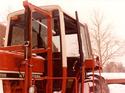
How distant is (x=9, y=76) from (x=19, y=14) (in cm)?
193

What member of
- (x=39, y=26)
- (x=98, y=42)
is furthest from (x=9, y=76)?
(x=98, y=42)

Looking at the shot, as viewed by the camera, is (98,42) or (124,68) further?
(124,68)

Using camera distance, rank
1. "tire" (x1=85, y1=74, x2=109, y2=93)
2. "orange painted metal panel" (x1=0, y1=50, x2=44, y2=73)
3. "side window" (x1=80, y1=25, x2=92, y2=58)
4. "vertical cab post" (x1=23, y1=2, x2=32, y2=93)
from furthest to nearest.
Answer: "tire" (x1=85, y1=74, x2=109, y2=93) → "side window" (x1=80, y1=25, x2=92, y2=58) → "vertical cab post" (x1=23, y1=2, x2=32, y2=93) → "orange painted metal panel" (x1=0, y1=50, x2=44, y2=73)

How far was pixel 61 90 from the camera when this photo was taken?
6.05 metres

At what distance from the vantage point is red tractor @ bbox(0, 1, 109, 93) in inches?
203

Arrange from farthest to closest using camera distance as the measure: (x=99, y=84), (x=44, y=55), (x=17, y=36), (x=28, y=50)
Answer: (x=99, y=84) → (x=17, y=36) → (x=44, y=55) → (x=28, y=50)

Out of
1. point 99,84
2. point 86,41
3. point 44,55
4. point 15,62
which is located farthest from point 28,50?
point 99,84

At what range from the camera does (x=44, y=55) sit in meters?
6.03

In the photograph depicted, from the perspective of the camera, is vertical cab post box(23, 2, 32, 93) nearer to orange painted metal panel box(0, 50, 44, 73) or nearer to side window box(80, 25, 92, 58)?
orange painted metal panel box(0, 50, 44, 73)

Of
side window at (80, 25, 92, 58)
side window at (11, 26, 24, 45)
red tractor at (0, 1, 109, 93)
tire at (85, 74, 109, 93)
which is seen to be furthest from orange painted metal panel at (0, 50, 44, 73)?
tire at (85, 74, 109, 93)

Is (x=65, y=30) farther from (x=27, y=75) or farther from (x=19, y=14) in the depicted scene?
(x=27, y=75)

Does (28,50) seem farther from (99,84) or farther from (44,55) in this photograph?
(99,84)

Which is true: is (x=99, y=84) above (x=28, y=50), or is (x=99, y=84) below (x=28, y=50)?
below

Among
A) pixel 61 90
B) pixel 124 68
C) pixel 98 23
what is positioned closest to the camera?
pixel 61 90
